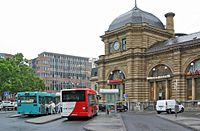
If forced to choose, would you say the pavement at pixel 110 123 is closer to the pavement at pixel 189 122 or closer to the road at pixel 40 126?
the pavement at pixel 189 122

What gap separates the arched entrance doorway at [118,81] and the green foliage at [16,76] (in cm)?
1710

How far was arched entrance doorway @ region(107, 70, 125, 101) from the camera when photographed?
6662cm

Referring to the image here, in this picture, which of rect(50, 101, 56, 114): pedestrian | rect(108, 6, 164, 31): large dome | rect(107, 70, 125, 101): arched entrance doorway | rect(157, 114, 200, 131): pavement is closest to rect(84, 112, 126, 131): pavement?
rect(157, 114, 200, 131): pavement

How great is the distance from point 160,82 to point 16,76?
27646 mm

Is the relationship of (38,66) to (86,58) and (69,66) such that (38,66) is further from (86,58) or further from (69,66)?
(86,58)

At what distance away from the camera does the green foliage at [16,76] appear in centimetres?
6525

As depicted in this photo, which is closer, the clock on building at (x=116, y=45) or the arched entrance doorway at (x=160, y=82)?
the arched entrance doorway at (x=160, y=82)

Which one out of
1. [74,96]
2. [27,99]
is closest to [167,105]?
[74,96]

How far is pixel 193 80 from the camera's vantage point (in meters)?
53.6

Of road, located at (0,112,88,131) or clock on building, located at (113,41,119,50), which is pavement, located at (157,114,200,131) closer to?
road, located at (0,112,88,131)

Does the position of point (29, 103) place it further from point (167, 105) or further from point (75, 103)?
point (167, 105)

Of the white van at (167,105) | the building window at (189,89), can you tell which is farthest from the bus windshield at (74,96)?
the building window at (189,89)

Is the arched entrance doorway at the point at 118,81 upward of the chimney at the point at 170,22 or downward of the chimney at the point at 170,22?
downward

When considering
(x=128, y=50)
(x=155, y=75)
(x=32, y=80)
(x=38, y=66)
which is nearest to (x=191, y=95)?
(x=155, y=75)
